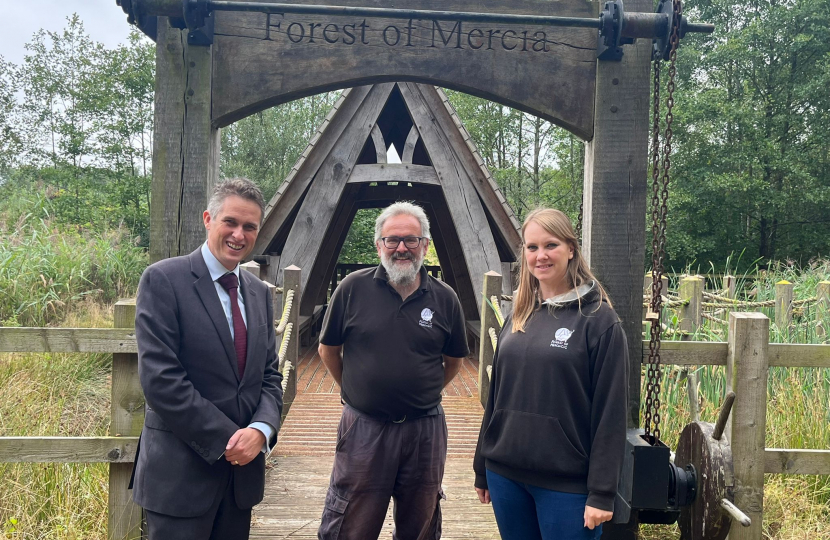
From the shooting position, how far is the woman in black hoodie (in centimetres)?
205

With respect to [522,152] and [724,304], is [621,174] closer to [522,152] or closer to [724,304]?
[724,304]

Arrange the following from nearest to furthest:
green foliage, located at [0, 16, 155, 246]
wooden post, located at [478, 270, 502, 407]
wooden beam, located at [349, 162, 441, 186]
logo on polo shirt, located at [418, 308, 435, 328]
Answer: logo on polo shirt, located at [418, 308, 435, 328], wooden post, located at [478, 270, 502, 407], wooden beam, located at [349, 162, 441, 186], green foliage, located at [0, 16, 155, 246]

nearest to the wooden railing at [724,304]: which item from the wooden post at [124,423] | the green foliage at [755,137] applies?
the wooden post at [124,423]

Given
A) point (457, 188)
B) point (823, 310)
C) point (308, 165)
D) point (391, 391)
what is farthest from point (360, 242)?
point (391, 391)

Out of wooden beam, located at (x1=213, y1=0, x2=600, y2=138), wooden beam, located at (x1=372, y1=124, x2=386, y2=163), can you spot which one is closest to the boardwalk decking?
wooden beam, located at (x1=213, y1=0, x2=600, y2=138)

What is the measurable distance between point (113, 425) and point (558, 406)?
218 centimetres

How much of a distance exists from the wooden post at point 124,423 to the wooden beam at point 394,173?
4.50 meters

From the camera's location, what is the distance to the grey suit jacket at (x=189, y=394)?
6.49 ft

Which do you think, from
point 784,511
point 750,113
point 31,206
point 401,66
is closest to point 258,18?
A: point 401,66

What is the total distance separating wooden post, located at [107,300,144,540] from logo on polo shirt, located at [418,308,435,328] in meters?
1.42

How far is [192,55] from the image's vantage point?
290 cm

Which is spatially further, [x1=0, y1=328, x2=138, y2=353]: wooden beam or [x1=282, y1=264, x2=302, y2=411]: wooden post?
[x1=282, y1=264, x2=302, y2=411]: wooden post

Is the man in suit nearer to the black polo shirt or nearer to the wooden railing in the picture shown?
the black polo shirt

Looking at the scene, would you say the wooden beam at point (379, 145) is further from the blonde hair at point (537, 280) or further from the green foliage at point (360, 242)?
the green foliage at point (360, 242)
